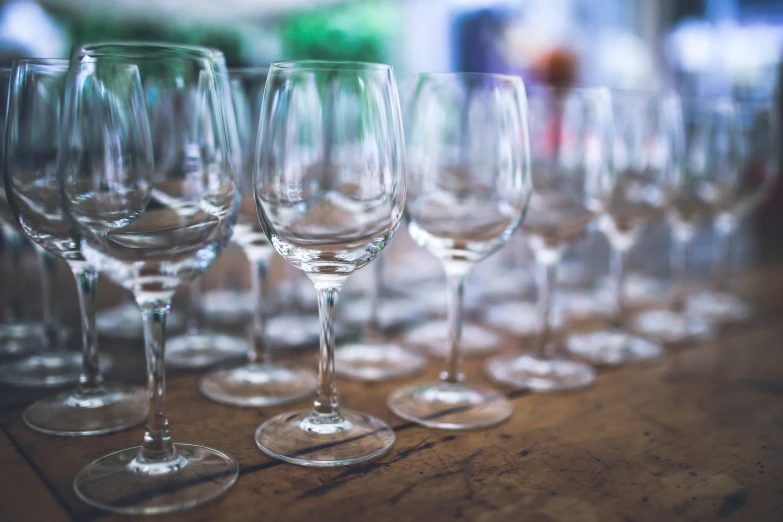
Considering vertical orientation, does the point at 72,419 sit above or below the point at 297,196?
below

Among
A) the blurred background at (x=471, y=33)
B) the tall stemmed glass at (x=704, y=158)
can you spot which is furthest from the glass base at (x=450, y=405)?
the blurred background at (x=471, y=33)

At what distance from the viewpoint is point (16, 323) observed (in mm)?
843

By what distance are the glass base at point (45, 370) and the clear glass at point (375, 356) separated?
0.24m

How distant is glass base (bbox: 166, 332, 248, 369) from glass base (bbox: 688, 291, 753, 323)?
2.08 ft

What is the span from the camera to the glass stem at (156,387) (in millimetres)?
475

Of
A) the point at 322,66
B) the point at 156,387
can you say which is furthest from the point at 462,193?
the point at 156,387

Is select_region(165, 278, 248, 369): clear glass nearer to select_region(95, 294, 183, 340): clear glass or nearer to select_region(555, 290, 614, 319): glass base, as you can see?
select_region(95, 294, 183, 340): clear glass

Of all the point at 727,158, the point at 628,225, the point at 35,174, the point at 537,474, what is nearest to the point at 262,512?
the point at 537,474

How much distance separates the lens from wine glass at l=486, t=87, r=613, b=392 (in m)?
0.77

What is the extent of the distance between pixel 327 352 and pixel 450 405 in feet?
0.47

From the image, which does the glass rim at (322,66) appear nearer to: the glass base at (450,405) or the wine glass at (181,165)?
the wine glass at (181,165)

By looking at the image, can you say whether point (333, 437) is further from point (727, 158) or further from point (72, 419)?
point (727, 158)

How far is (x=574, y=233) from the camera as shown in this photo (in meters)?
0.78

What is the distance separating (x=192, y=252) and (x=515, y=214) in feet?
0.97
